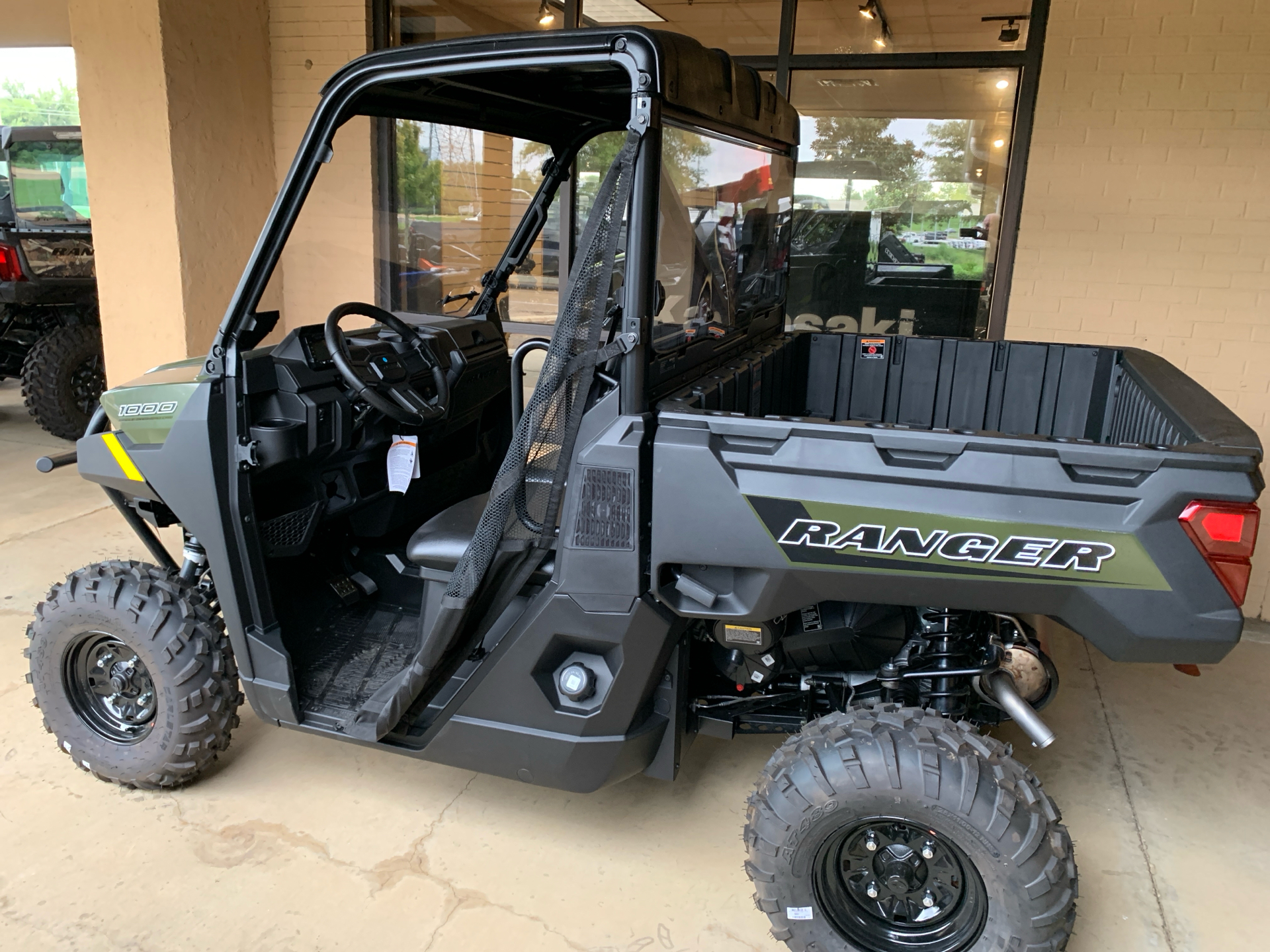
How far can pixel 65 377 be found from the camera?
6.59 metres

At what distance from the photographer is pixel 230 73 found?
221 inches

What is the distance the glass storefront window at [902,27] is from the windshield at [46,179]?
5.26 m

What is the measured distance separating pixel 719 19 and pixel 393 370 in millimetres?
3369

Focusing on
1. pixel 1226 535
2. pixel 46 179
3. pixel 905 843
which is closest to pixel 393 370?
pixel 905 843

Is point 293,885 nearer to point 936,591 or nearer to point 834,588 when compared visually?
point 834,588

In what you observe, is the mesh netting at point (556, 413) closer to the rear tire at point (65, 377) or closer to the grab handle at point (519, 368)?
the grab handle at point (519, 368)

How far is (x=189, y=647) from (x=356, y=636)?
0.48 metres

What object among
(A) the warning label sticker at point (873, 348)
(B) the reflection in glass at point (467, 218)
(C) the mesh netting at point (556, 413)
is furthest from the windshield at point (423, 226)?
(A) the warning label sticker at point (873, 348)

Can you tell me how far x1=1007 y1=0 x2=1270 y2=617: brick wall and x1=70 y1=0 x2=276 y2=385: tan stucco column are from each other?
454cm

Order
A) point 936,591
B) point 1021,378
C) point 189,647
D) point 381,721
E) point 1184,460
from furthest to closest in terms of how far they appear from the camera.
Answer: point 1021,378
point 189,647
point 381,721
point 936,591
point 1184,460

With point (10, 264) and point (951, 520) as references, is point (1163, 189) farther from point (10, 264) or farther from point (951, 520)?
point (10, 264)

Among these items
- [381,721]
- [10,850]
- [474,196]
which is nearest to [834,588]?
[381,721]

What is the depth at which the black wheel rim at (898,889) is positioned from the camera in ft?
6.72

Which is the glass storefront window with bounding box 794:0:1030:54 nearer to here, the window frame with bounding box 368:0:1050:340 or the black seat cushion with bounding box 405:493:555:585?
the window frame with bounding box 368:0:1050:340
